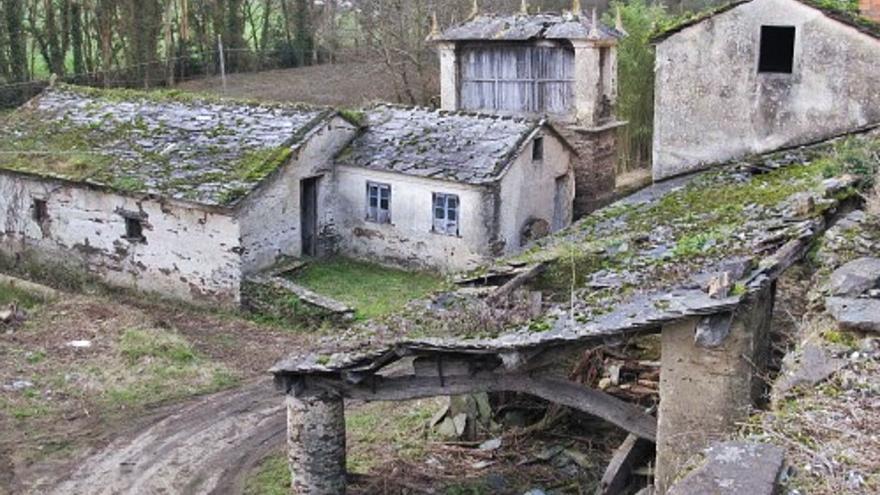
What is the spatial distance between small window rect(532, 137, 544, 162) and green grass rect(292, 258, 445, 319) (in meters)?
3.29

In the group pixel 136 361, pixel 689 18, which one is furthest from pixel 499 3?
pixel 136 361

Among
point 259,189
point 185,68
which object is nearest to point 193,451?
point 259,189

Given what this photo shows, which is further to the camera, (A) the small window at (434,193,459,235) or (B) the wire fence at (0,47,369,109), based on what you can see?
(B) the wire fence at (0,47,369,109)

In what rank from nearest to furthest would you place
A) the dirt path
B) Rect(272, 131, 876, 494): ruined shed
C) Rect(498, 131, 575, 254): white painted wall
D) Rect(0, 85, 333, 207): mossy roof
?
Rect(272, 131, 876, 494): ruined shed
the dirt path
Rect(0, 85, 333, 207): mossy roof
Rect(498, 131, 575, 254): white painted wall

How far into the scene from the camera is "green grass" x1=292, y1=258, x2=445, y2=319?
19.7m

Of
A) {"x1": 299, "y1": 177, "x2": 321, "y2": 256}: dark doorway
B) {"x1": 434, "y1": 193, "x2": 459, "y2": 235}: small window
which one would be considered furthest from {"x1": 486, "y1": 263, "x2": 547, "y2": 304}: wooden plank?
{"x1": 299, "y1": 177, "x2": 321, "y2": 256}: dark doorway

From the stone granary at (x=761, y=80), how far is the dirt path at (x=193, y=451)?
7865 millimetres

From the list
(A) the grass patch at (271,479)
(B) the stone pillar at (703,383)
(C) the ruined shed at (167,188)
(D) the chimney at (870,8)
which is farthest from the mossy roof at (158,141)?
(B) the stone pillar at (703,383)

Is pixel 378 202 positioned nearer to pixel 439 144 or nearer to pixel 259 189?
pixel 439 144

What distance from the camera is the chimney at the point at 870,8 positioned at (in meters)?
15.7

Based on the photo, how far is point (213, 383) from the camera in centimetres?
1647

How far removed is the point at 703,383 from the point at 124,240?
14.3 metres

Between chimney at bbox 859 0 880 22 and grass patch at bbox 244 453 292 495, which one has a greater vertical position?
chimney at bbox 859 0 880 22

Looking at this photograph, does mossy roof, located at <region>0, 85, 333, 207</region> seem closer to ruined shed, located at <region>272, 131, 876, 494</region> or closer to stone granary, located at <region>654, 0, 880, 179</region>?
stone granary, located at <region>654, 0, 880, 179</region>
